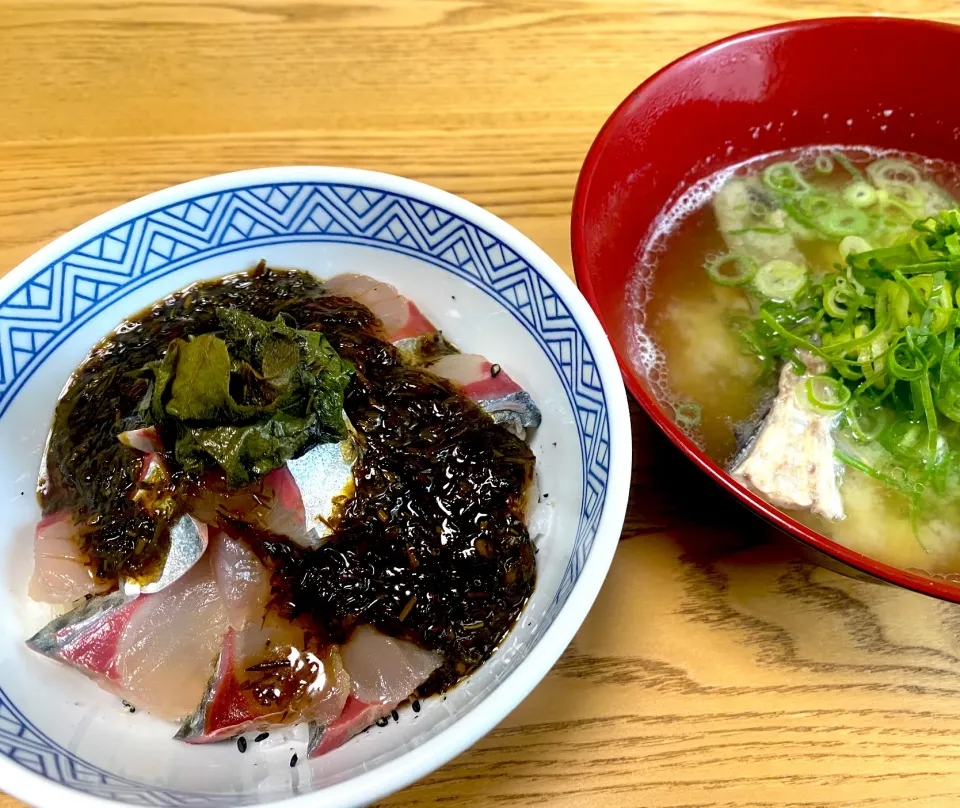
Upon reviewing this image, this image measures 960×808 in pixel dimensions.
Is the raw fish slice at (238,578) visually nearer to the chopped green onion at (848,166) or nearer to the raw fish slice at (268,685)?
the raw fish slice at (268,685)

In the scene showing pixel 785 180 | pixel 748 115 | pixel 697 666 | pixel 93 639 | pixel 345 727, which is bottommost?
pixel 697 666

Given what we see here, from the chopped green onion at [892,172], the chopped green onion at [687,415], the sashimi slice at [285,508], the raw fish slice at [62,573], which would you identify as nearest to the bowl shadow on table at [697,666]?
the chopped green onion at [687,415]

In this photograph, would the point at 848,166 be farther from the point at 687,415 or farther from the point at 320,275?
the point at 320,275

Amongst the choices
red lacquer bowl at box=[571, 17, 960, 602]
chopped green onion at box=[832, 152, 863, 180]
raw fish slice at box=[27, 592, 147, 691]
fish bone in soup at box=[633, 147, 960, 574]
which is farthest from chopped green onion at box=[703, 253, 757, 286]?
raw fish slice at box=[27, 592, 147, 691]

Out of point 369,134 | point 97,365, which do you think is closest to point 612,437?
point 97,365

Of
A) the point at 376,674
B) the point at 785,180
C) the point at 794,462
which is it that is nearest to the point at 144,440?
the point at 376,674

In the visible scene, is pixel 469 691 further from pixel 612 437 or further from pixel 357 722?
pixel 612 437

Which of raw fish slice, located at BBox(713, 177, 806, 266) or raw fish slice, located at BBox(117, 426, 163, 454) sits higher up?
raw fish slice, located at BBox(713, 177, 806, 266)

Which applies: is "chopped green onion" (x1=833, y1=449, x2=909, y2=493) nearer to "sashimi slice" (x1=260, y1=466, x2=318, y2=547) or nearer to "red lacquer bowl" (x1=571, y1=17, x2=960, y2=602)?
A: "red lacquer bowl" (x1=571, y1=17, x2=960, y2=602)
